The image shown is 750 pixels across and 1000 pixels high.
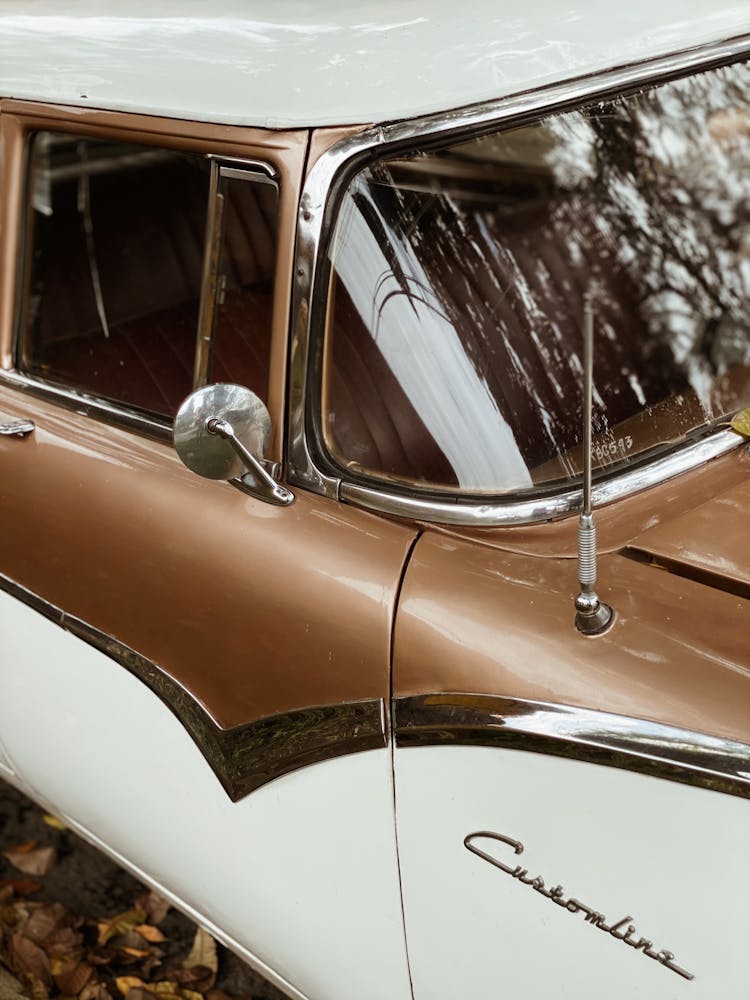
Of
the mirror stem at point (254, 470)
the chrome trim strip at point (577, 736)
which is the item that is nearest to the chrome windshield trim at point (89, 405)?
the mirror stem at point (254, 470)

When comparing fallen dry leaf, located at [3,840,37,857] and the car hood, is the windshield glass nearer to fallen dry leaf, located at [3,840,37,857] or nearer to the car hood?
the car hood

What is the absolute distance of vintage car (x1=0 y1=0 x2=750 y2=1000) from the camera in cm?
132

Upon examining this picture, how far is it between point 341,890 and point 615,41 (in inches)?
49.2

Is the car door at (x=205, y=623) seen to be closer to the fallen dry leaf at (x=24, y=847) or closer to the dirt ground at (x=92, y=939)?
the dirt ground at (x=92, y=939)

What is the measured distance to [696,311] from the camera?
1.93 metres

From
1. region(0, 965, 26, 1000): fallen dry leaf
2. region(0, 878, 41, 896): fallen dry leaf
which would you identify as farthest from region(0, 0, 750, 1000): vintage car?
region(0, 878, 41, 896): fallen dry leaf

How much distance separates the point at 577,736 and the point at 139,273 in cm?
191

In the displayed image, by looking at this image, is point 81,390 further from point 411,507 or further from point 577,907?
point 577,907

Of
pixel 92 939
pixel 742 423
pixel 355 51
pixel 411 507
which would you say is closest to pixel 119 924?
pixel 92 939

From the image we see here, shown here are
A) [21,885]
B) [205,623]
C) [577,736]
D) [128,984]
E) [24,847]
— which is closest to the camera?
[577,736]

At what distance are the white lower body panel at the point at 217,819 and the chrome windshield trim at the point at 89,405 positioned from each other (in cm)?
37

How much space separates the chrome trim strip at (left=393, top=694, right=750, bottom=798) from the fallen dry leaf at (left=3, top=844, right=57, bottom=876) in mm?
1594

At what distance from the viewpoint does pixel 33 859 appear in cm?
272

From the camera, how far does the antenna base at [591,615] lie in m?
1.33
